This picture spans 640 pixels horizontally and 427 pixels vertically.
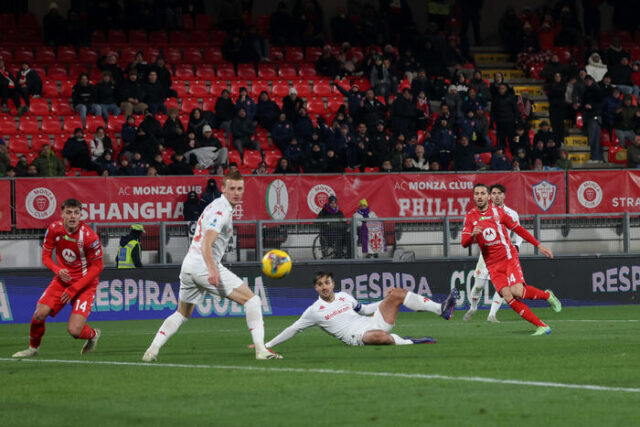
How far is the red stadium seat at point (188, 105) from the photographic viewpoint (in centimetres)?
2806

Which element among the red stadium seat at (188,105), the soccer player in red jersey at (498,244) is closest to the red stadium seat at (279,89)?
the red stadium seat at (188,105)

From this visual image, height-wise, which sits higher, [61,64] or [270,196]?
[61,64]

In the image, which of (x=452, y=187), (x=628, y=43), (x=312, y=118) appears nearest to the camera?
(x=452, y=187)

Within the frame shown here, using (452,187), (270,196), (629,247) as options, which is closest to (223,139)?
(270,196)

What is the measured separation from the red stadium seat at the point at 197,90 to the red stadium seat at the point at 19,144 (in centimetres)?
502

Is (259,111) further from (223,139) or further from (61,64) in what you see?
(61,64)

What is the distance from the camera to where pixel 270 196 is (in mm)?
22609

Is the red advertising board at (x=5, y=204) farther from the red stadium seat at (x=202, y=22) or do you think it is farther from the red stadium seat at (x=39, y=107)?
the red stadium seat at (x=202, y=22)

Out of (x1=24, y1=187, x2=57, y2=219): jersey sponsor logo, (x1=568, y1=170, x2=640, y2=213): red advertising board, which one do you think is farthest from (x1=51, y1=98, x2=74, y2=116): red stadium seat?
(x1=568, y1=170, x2=640, y2=213): red advertising board

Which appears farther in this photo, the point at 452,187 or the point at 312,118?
the point at 312,118

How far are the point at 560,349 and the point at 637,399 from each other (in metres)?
3.86

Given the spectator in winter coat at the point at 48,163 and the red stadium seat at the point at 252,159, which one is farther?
the red stadium seat at the point at 252,159

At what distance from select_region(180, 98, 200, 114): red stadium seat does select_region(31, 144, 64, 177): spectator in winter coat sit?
5.73 metres

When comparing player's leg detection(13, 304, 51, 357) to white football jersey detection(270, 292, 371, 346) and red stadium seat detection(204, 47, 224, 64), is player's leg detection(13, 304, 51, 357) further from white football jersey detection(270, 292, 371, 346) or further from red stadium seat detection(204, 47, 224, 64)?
red stadium seat detection(204, 47, 224, 64)
